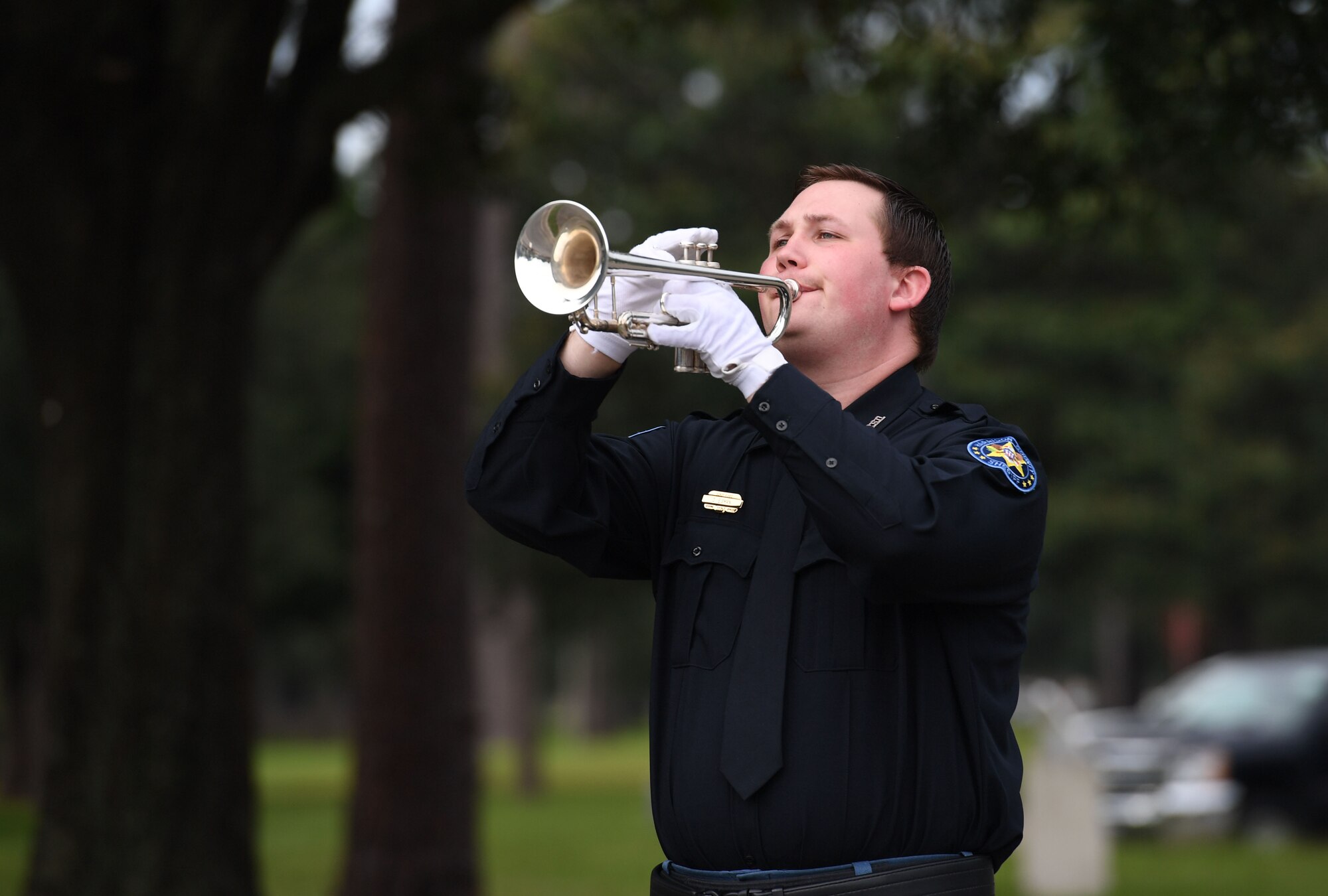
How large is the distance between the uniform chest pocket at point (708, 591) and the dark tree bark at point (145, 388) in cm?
414

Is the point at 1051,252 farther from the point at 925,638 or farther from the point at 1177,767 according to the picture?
the point at 1177,767

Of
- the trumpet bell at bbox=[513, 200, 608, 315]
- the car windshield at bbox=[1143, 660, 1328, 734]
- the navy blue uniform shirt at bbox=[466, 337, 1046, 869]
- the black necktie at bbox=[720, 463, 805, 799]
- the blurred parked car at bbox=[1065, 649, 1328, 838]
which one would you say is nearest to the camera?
the navy blue uniform shirt at bbox=[466, 337, 1046, 869]

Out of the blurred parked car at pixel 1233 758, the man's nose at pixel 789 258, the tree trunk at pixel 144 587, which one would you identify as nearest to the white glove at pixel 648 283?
the man's nose at pixel 789 258

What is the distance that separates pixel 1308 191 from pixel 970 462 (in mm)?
20672

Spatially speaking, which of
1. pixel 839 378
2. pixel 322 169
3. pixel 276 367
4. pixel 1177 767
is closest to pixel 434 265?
pixel 322 169

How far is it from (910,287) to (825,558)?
0.56 m

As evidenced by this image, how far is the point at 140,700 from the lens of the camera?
6637 millimetres

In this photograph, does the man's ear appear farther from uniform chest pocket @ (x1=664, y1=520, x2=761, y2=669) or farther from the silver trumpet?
uniform chest pocket @ (x1=664, y1=520, x2=761, y2=669)

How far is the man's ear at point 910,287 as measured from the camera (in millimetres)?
3086

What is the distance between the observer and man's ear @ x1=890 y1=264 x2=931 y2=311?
→ 10.1 feet

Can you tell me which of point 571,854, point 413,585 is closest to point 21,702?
point 571,854

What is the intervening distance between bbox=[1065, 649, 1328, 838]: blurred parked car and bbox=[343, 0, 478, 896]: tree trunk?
→ 6.43 metres

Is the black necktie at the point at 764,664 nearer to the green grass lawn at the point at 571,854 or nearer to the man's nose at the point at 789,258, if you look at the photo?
the man's nose at the point at 789,258

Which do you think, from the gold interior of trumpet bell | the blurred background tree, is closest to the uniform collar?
the gold interior of trumpet bell
